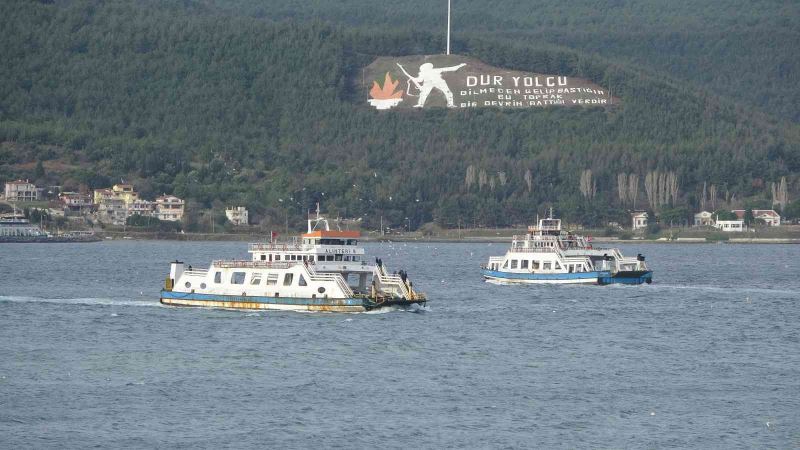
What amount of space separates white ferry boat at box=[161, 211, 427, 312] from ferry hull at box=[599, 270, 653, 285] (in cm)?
3547

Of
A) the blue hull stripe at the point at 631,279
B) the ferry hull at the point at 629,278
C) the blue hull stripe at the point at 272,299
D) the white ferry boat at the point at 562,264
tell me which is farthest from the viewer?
the blue hull stripe at the point at 631,279

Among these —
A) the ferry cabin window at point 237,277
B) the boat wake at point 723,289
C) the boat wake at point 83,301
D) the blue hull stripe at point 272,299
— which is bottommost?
the boat wake at point 83,301

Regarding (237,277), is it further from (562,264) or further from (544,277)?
(562,264)

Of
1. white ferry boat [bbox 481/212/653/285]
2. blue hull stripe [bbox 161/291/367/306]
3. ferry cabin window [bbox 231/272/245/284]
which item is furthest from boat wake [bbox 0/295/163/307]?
white ferry boat [bbox 481/212/653/285]

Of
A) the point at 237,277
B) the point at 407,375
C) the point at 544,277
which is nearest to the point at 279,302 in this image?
the point at 237,277

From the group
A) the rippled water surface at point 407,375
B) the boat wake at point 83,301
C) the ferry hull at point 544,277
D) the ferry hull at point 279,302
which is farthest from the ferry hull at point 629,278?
the boat wake at point 83,301

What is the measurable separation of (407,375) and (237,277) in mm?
28694

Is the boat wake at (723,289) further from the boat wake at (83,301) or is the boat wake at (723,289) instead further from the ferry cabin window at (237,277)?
the boat wake at (83,301)

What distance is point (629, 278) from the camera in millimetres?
137125

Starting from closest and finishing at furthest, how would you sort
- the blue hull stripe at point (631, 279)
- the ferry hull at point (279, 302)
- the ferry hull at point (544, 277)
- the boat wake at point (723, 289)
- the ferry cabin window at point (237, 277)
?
1. the ferry hull at point (279, 302)
2. the ferry cabin window at point (237, 277)
3. the boat wake at point (723, 289)
4. the ferry hull at point (544, 277)
5. the blue hull stripe at point (631, 279)

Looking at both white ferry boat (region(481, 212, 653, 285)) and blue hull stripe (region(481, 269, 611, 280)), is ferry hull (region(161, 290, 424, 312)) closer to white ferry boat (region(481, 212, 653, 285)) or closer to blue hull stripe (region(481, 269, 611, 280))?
blue hull stripe (region(481, 269, 611, 280))

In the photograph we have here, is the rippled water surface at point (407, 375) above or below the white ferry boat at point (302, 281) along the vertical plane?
below

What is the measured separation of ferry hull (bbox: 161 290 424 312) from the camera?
3920 inches

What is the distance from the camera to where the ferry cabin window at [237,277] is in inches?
4090
